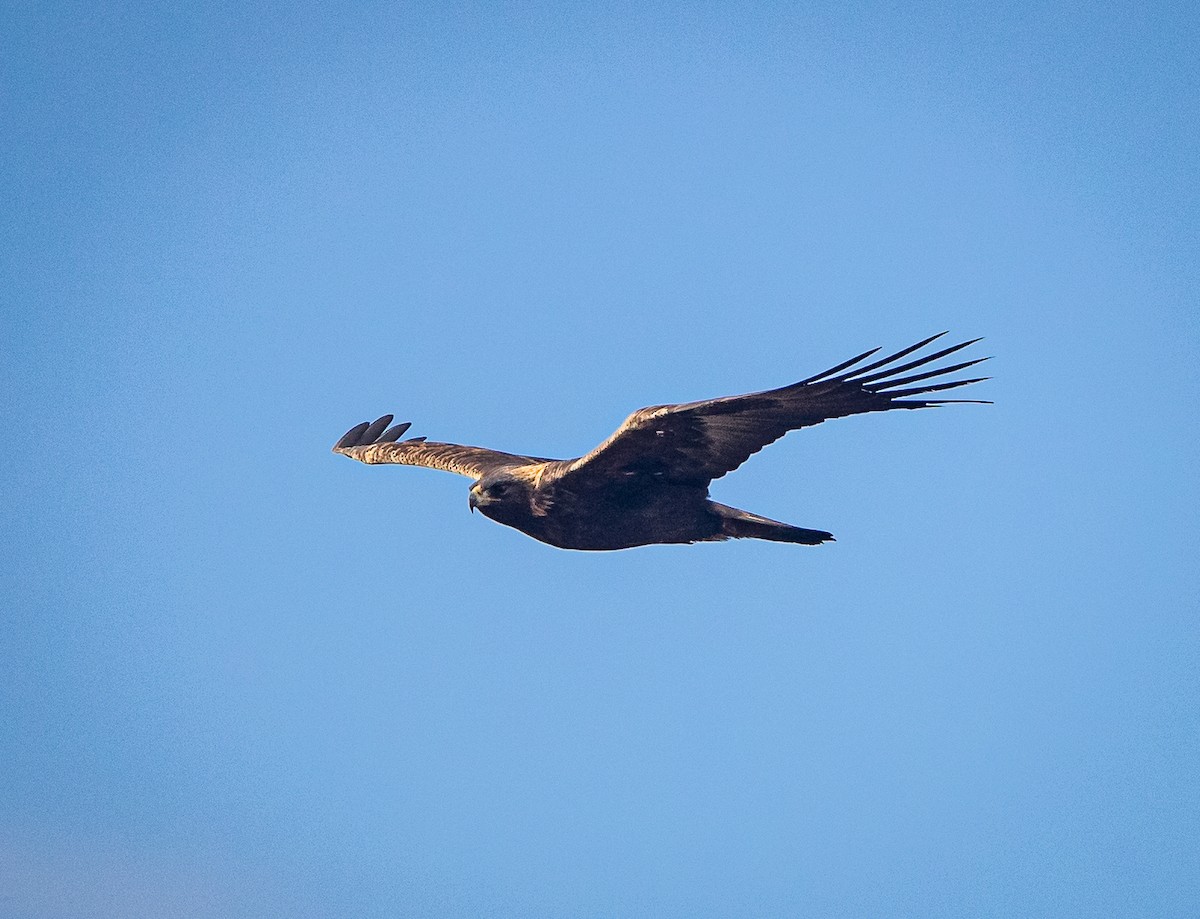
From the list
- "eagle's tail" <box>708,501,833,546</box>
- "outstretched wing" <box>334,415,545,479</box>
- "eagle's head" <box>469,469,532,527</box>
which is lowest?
"eagle's tail" <box>708,501,833,546</box>

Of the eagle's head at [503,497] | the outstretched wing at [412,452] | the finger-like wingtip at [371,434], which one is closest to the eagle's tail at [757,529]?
the eagle's head at [503,497]

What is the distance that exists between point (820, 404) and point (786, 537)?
1811 millimetres

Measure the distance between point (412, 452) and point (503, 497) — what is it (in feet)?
12.5

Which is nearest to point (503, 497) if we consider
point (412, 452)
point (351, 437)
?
point (412, 452)

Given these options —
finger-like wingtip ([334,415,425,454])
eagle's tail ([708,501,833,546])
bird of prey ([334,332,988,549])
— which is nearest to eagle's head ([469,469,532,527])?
bird of prey ([334,332,988,549])

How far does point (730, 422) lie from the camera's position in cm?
907

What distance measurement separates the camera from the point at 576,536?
10227 mm

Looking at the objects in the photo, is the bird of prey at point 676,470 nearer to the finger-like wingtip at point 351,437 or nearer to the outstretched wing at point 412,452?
the outstretched wing at point 412,452

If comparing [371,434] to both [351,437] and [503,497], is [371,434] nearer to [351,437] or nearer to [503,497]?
[351,437]

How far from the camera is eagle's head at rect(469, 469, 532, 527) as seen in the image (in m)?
10.4

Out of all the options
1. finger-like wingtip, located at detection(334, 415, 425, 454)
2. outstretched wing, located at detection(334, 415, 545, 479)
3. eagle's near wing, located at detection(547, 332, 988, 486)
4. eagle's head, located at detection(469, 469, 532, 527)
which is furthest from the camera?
finger-like wingtip, located at detection(334, 415, 425, 454)

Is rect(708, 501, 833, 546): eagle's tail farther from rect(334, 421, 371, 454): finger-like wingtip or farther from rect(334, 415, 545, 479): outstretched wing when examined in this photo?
rect(334, 421, 371, 454): finger-like wingtip

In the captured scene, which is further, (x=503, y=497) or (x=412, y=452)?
(x=412, y=452)

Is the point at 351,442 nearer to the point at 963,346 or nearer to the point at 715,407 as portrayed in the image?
the point at 715,407
